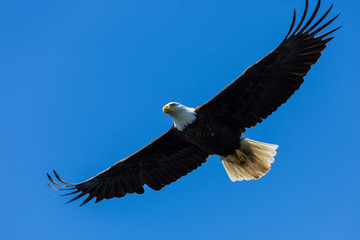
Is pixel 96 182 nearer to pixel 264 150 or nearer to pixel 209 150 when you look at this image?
pixel 209 150

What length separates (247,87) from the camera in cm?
952

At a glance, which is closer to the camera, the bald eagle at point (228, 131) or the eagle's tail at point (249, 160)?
the bald eagle at point (228, 131)

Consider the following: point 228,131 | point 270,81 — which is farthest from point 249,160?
point 270,81

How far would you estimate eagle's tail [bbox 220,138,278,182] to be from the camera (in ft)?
33.1

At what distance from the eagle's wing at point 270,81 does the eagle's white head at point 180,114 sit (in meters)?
0.23

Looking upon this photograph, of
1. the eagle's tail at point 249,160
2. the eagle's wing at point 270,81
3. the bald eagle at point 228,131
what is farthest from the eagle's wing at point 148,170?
the eagle's wing at point 270,81

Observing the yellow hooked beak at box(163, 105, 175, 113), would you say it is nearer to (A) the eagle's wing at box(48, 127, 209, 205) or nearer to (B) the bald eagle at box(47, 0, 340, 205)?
(B) the bald eagle at box(47, 0, 340, 205)

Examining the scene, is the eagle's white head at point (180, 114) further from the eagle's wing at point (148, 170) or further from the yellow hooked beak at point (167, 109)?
the eagle's wing at point (148, 170)

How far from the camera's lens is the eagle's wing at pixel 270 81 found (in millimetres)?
9008

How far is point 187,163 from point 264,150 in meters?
1.43

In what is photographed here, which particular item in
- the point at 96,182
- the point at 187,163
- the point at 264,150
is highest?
the point at 96,182

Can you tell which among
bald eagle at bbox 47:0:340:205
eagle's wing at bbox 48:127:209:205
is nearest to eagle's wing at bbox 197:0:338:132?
bald eagle at bbox 47:0:340:205

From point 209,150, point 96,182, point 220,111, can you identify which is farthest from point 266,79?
point 96,182

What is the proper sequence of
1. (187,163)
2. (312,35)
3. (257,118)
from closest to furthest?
1. (312,35)
2. (257,118)
3. (187,163)
